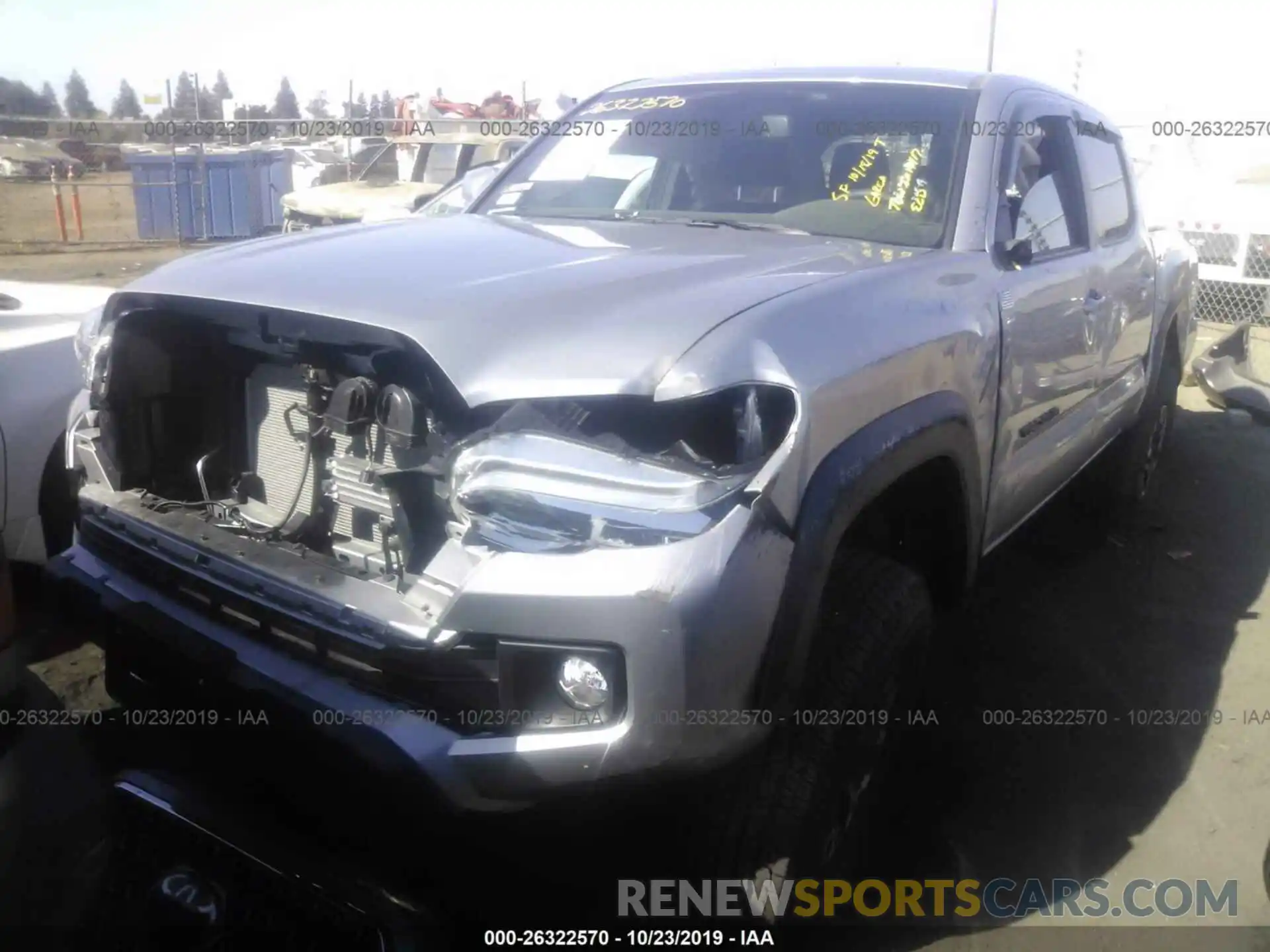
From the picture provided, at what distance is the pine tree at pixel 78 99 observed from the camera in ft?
122

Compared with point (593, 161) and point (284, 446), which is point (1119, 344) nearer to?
point (593, 161)

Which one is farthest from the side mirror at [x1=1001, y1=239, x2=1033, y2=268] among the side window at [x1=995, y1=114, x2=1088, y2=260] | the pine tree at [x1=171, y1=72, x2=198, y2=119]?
the pine tree at [x1=171, y1=72, x2=198, y2=119]

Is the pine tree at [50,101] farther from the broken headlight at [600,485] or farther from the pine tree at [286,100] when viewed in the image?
the broken headlight at [600,485]

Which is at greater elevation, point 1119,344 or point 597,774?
point 1119,344

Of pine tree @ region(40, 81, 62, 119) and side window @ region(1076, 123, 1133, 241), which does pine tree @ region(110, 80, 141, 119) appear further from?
side window @ region(1076, 123, 1133, 241)

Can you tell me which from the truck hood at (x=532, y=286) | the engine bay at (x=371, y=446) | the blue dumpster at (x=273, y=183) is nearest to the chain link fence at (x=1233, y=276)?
the truck hood at (x=532, y=286)

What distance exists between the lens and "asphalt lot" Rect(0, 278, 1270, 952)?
2.66 metres

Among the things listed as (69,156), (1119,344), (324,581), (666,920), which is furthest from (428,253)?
(69,156)

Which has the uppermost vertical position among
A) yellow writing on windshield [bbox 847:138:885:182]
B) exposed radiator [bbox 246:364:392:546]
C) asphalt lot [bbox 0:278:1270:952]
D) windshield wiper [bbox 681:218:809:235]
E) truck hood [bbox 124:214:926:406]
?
yellow writing on windshield [bbox 847:138:885:182]

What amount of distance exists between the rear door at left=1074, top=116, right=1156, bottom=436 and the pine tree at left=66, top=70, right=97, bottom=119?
38229 millimetres

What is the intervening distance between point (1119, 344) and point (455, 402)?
291cm

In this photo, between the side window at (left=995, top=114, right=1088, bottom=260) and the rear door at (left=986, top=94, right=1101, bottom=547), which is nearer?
the rear door at (left=986, top=94, right=1101, bottom=547)

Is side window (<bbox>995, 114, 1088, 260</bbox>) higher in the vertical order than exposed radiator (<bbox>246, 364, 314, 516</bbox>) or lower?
higher

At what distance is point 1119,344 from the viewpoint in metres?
4.01
